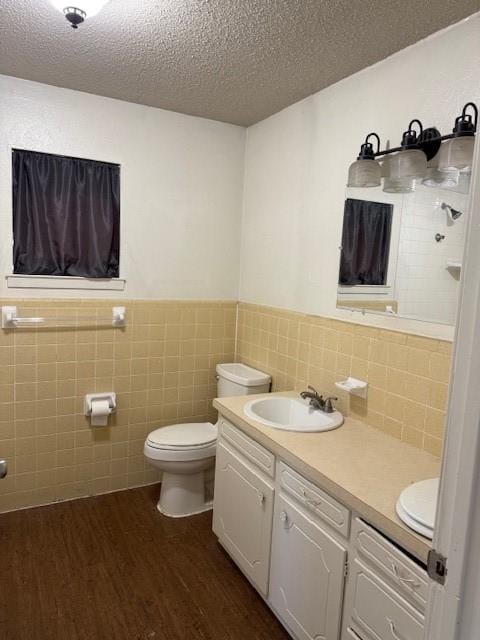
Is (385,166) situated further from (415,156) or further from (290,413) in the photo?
(290,413)

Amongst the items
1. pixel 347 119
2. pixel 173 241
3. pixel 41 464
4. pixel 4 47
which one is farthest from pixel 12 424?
pixel 347 119

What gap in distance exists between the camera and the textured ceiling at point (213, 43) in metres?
1.68

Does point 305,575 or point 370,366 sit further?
point 370,366

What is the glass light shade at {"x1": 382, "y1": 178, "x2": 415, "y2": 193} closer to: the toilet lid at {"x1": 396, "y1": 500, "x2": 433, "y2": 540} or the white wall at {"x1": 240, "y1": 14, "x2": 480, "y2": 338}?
the white wall at {"x1": 240, "y1": 14, "x2": 480, "y2": 338}

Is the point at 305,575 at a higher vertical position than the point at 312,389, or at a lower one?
lower

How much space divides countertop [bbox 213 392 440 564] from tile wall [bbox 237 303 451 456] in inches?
3.3

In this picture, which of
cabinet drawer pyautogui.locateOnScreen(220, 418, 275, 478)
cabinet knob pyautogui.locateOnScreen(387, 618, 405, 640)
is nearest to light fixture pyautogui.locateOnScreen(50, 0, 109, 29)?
cabinet drawer pyautogui.locateOnScreen(220, 418, 275, 478)

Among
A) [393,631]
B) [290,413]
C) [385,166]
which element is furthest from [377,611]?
[385,166]

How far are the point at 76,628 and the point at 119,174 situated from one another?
240 centimetres

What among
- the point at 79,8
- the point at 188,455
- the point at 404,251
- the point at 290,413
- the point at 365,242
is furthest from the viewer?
the point at 188,455

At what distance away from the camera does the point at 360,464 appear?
167 cm

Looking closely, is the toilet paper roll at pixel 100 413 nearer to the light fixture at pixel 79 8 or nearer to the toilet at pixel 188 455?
the toilet at pixel 188 455

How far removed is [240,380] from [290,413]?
1.67 ft

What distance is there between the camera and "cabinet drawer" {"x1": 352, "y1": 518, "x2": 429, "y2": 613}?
1.21m
